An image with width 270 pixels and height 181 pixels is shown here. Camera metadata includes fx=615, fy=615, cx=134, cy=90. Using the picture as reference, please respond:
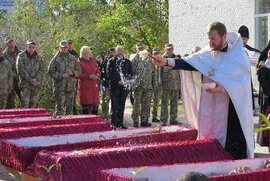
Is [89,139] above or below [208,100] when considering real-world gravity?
below

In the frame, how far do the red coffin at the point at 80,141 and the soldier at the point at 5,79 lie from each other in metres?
5.43

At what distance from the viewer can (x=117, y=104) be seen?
12781 mm

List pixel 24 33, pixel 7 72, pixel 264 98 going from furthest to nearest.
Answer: pixel 24 33 < pixel 7 72 < pixel 264 98

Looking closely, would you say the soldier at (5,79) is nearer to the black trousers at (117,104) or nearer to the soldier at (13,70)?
the soldier at (13,70)

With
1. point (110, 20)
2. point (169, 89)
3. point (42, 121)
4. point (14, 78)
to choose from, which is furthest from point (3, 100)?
point (110, 20)

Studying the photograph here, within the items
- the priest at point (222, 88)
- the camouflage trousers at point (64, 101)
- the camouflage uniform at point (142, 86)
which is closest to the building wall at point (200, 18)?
the camouflage uniform at point (142, 86)

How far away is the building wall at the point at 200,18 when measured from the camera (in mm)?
18641

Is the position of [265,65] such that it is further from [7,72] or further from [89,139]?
[7,72]

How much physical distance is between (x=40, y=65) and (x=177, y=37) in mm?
9745

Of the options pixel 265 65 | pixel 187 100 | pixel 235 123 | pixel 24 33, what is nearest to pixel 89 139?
pixel 187 100

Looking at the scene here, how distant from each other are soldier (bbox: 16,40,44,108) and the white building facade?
806 centimetres

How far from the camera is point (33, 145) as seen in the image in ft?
21.7

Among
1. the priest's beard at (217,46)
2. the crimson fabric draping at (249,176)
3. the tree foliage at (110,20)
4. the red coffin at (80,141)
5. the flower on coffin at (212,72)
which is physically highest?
the tree foliage at (110,20)

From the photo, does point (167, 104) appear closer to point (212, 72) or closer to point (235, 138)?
point (235, 138)
